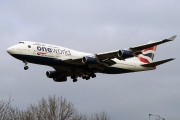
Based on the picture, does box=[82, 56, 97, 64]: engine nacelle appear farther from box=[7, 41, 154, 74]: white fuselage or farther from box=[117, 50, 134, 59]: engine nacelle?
box=[117, 50, 134, 59]: engine nacelle

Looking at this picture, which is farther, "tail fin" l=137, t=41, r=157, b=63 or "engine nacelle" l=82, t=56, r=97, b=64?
"tail fin" l=137, t=41, r=157, b=63

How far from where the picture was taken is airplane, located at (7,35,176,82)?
200 feet

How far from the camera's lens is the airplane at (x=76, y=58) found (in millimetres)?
60906

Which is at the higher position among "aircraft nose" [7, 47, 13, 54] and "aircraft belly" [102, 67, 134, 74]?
"aircraft nose" [7, 47, 13, 54]

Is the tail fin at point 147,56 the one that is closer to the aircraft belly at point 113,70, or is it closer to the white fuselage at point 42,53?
the aircraft belly at point 113,70

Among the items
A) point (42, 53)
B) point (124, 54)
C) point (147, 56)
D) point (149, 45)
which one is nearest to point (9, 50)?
point (42, 53)

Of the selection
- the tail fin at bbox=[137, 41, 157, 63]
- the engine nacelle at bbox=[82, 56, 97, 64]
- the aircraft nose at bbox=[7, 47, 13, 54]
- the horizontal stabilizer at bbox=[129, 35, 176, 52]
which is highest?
the tail fin at bbox=[137, 41, 157, 63]

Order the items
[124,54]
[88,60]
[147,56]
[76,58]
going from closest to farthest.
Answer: [124,54] < [88,60] < [76,58] < [147,56]

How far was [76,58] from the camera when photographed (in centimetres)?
6306

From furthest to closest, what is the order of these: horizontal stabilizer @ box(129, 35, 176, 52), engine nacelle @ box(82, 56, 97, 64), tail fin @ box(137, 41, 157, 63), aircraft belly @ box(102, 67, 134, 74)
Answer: tail fin @ box(137, 41, 157, 63) → aircraft belly @ box(102, 67, 134, 74) → engine nacelle @ box(82, 56, 97, 64) → horizontal stabilizer @ box(129, 35, 176, 52)

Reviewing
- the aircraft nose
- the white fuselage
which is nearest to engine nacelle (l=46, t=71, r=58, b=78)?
the white fuselage

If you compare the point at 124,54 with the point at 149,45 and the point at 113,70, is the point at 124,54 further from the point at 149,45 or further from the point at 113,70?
the point at 113,70

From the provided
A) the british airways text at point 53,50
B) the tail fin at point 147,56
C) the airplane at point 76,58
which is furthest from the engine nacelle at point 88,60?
the tail fin at point 147,56

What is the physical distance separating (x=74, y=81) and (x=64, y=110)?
452cm
